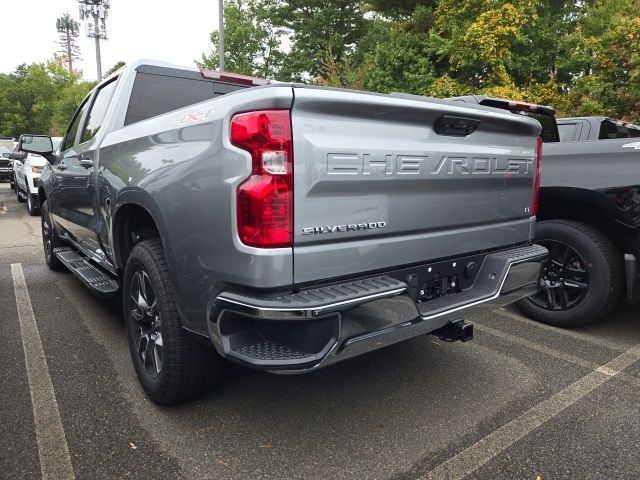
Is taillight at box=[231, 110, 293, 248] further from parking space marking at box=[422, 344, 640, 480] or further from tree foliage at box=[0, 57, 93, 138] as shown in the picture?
tree foliage at box=[0, 57, 93, 138]

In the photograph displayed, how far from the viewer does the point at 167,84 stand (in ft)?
11.4

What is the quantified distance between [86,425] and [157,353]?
0.48 m

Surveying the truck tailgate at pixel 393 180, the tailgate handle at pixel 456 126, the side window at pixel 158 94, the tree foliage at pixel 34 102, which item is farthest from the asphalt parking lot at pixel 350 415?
the tree foliage at pixel 34 102

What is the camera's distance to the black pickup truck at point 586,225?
3.42 metres

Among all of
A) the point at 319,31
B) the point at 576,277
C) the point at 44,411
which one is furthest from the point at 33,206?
the point at 319,31

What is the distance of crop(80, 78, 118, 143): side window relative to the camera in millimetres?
3660

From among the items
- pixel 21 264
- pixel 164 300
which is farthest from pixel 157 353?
pixel 21 264

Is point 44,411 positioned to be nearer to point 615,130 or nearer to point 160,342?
point 160,342

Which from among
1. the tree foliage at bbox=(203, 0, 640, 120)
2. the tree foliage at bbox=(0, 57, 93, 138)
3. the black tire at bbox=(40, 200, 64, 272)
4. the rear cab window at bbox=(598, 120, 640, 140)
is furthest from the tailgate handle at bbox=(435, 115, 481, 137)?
the tree foliage at bbox=(0, 57, 93, 138)

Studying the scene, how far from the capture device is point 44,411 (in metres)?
2.56

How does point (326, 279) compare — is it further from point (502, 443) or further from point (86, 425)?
point (86, 425)

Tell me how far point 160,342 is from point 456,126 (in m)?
1.90

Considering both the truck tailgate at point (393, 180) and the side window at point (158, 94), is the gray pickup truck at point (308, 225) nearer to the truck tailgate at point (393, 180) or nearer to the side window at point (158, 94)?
the truck tailgate at point (393, 180)

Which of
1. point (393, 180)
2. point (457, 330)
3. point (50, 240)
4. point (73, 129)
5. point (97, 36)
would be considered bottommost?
point (50, 240)
